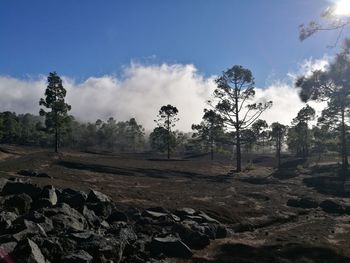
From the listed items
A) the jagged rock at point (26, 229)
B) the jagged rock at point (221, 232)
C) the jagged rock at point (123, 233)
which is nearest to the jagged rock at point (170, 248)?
the jagged rock at point (123, 233)

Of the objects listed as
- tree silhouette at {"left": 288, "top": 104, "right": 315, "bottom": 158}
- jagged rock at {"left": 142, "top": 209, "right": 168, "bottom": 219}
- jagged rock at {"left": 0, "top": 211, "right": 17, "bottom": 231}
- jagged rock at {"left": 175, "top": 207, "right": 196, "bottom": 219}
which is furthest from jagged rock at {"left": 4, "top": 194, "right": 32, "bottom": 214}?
tree silhouette at {"left": 288, "top": 104, "right": 315, "bottom": 158}

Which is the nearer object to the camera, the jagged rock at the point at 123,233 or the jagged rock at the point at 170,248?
the jagged rock at the point at 170,248

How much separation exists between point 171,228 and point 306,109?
6797 centimetres

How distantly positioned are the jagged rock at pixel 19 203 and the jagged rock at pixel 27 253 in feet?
20.9

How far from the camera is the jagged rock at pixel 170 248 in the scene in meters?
13.7

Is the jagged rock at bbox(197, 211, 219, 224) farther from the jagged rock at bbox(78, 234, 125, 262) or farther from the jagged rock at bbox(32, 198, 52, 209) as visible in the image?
the jagged rock at bbox(78, 234, 125, 262)

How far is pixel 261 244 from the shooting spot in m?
15.9

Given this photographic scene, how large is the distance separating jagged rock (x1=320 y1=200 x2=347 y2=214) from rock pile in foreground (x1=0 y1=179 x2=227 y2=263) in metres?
9.37

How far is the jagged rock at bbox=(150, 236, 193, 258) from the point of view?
44.9 ft

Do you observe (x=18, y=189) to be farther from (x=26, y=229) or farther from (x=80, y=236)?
(x=80, y=236)

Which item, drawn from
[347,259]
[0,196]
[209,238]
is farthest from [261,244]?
[0,196]

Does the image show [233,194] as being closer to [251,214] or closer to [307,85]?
[251,214]

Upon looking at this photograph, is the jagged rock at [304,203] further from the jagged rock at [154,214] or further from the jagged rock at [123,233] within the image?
the jagged rock at [123,233]

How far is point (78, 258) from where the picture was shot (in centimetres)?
1076
